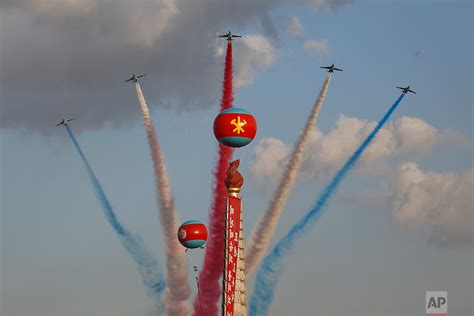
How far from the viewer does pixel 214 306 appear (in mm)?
97875

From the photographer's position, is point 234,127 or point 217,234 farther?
point 217,234

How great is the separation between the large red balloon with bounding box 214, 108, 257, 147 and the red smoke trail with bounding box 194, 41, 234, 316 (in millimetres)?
20225

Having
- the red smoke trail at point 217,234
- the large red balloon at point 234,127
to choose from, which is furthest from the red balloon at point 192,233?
the large red balloon at point 234,127

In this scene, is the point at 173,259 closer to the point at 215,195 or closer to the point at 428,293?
the point at 215,195

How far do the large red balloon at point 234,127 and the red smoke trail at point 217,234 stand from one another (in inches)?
796

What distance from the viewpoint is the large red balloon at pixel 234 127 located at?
224 ft

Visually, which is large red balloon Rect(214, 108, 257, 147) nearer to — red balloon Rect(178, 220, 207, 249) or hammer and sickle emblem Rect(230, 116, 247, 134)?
hammer and sickle emblem Rect(230, 116, 247, 134)

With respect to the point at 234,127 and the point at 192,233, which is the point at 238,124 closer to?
the point at 234,127

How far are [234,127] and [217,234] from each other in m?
26.9

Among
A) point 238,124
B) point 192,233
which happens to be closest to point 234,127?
point 238,124

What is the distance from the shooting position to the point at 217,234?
93500 mm

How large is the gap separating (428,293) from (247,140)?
1925 centimetres

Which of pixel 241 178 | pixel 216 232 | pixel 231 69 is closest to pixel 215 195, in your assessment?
pixel 216 232

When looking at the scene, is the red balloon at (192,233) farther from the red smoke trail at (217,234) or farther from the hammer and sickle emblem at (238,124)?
the hammer and sickle emblem at (238,124)
